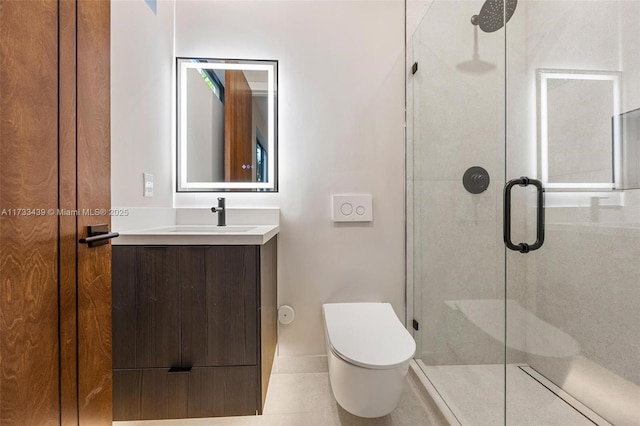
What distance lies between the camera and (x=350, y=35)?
1696 mm

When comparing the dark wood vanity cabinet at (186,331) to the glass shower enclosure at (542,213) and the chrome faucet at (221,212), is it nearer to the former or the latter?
the chrome faucet at (221,212)

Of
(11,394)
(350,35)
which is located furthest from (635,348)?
(350,35)

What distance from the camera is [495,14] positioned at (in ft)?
3.76

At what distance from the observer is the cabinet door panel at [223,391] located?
3.73ft

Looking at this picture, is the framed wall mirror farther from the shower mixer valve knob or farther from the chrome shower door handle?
the chrome shower door handle

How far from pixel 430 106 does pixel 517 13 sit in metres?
0.48

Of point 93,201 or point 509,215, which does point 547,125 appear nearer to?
point 509,215

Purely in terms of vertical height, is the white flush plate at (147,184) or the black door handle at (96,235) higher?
the white flush plate at (147,184)

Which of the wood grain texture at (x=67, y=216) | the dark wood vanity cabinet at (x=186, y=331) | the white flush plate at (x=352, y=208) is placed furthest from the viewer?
the white flush plate at (x=352, y=208)

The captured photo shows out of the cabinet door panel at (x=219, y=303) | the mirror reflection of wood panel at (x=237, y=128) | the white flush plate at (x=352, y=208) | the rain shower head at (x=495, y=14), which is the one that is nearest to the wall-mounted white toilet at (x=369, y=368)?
the cabinet door panel at (x=219, y=303)

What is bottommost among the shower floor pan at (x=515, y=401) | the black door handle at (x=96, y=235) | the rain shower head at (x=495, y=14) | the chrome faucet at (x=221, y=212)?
the shower floor pan at (x=515, y=401)

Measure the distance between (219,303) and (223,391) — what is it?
14.6 inches

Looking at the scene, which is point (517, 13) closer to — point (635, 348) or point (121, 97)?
point (635, 348)

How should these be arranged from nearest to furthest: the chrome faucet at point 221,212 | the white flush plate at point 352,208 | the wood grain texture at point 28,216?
the wood grain texture at point 28,216 < the chrome faucet at point 221,212 < the white flush plate at point 352,208
